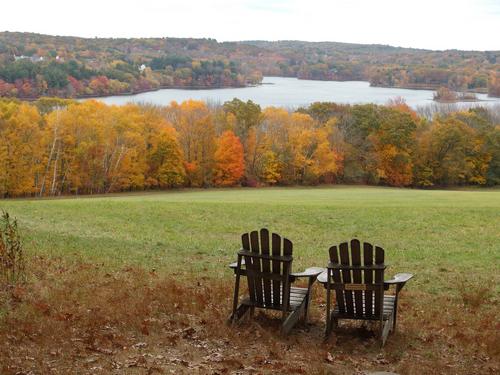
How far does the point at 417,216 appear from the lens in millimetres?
21750

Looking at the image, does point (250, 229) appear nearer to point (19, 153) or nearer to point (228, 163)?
point (19, 153)

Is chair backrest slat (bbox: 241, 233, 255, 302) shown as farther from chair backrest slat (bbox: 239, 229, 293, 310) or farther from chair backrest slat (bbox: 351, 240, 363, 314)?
chair backrest slat (bbox: 351, 240, 363, 314)

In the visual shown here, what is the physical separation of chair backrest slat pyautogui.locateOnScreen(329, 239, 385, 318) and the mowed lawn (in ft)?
13.0

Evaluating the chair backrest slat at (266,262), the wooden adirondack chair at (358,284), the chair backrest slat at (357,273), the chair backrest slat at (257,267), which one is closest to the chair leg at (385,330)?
the wooden adirondack chair at (358,284)

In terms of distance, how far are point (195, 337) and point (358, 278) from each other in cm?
226

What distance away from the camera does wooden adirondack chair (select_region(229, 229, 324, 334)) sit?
26.2ft

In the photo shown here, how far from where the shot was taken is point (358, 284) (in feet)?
25.6

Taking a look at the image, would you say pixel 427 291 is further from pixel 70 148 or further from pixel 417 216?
pixel 70 148

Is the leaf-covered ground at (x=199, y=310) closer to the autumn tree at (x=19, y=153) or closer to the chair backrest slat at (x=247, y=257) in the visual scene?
the chair backrest slat at (x=247, y=257)

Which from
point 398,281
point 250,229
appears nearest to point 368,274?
point 398,281

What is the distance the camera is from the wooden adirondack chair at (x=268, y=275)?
26.2ft

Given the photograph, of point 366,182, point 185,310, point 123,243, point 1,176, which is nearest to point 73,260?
point 123,243

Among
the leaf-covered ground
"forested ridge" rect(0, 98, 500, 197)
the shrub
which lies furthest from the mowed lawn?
"forested ridge" rect(0, 98, 500, 197)

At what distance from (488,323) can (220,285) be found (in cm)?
459
